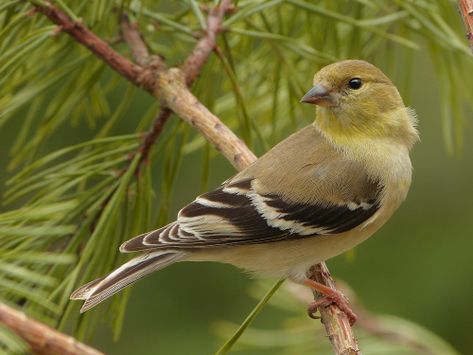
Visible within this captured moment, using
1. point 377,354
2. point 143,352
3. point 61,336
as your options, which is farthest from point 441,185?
point 61,336

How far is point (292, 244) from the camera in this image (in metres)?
2.25

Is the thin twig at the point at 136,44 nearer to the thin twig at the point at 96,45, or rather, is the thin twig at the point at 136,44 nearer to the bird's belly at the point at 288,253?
the thin twig at the point at 96,45

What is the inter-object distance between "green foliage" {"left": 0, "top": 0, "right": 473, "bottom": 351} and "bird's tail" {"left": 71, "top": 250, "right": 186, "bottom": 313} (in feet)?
0.14

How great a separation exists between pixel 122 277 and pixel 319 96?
0.77m

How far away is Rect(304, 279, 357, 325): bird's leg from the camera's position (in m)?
2.02

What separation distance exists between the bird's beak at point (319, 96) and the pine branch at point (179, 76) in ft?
0.73

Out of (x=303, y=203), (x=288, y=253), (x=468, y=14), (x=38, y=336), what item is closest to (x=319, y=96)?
(x=303, y=203)

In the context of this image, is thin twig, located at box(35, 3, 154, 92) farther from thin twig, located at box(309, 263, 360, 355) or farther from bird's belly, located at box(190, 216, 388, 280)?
thin twig, located at box(309, 263, 360, 355)

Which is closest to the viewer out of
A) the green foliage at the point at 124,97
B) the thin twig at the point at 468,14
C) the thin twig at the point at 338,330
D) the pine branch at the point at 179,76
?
the thin twig at the point at 468,14

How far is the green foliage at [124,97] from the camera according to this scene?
6.01ft

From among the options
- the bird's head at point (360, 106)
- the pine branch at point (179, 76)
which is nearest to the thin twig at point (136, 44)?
the pine branch at point (179, 76)

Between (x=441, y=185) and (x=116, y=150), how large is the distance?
2637 mm

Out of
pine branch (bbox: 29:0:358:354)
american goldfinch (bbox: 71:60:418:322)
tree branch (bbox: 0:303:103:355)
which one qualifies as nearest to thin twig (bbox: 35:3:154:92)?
pine branch (bbox: 29:0:358:354)

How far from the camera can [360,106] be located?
248 cm
